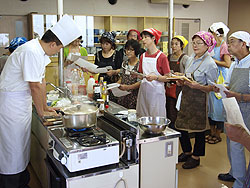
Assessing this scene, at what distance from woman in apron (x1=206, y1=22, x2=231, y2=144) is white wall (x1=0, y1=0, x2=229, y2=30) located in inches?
129

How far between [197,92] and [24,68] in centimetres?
177

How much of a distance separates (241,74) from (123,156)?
1399mm

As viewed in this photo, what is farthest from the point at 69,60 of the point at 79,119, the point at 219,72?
the point at 219,72

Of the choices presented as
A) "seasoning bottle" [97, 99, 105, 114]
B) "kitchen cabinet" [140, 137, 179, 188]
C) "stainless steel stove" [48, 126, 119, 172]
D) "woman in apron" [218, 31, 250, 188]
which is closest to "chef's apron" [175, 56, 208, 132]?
"woman in apron" [218, 31, 250, 188]

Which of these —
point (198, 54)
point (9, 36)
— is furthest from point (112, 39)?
point (9, 36)

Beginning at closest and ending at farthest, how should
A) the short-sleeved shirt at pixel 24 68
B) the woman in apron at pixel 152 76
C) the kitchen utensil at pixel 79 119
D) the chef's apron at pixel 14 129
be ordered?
1. the kitchen utensil at pixel 79 119
2. the short-sleeved shirt at pixel 24 68
3. the chef's apron at pixel 14 129
4. the woman in apron at pixel 152 76

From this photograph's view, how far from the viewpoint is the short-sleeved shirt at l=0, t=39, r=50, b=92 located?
2.14 m

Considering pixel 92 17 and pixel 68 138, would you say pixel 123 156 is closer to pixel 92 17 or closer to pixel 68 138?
pixel 68 138

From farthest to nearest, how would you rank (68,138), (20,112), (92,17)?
(92,17) < (20,112) < (68,138)

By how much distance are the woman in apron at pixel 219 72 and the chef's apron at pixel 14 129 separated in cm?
255

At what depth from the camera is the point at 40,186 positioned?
2832 mm

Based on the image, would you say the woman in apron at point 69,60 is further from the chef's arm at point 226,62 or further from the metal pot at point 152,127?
the chef's arm at point 226,62

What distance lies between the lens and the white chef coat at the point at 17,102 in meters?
2.15

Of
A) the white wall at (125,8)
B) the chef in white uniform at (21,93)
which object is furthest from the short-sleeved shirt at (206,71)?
the white wall at (125,8)
